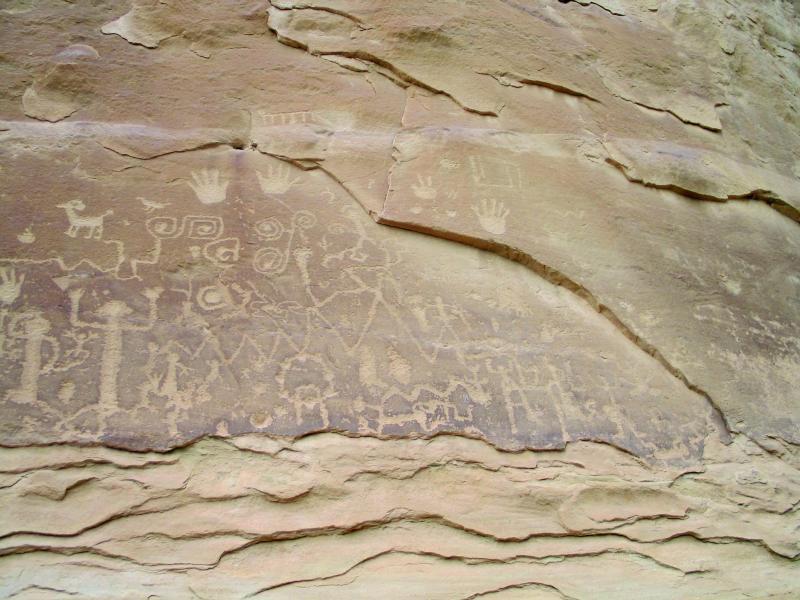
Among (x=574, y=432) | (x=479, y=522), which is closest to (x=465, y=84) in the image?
(x=574, y=432)

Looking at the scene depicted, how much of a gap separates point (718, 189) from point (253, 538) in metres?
2.43

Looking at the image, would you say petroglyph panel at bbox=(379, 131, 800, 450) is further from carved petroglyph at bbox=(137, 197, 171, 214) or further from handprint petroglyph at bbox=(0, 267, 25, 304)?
handprint petroglyph at bbox=(0, 267, 25, 304)

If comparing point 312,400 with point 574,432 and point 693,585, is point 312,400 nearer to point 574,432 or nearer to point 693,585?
point 574,432

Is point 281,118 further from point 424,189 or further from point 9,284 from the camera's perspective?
point 9,284

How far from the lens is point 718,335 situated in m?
2.69

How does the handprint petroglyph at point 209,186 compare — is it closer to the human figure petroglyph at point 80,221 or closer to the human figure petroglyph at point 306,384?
the human figure petroglyph at point 80,221

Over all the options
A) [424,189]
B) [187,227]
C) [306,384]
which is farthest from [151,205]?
[424,189]

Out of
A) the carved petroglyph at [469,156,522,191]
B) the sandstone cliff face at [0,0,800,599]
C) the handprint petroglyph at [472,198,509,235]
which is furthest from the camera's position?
the carved petroglyph at [469,156,522,191]

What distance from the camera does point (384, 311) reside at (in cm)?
236

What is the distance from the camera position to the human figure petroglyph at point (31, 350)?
1.90 meters

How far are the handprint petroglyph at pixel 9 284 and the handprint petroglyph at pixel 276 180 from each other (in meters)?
0.83

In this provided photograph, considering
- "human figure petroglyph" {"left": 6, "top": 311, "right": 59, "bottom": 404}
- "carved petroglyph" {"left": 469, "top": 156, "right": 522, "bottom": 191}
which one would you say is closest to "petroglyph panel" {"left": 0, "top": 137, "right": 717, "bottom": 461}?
"human figure petroglyph" {"left": 6, "top": 311, "right": 59, "bottom": 404}

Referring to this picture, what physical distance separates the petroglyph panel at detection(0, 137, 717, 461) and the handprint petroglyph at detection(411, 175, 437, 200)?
0.17 meters

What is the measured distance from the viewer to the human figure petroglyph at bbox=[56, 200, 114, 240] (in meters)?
2.29
